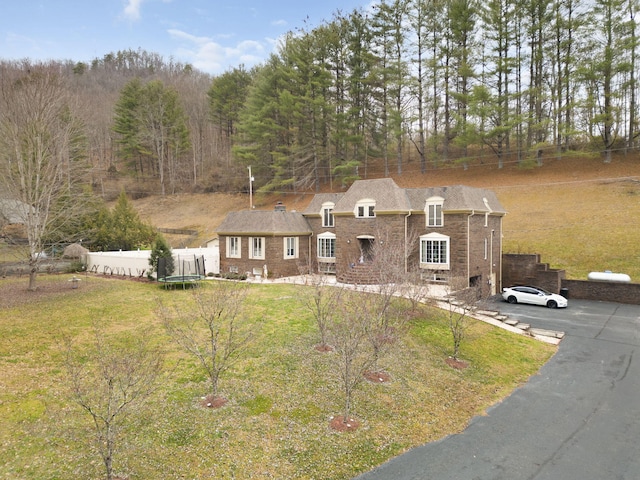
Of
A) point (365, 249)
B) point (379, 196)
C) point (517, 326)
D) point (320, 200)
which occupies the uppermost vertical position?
point (320, 200)

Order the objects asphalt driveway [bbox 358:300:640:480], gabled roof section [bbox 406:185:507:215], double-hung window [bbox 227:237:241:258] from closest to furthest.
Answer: asphalt driveway [bbox 358:300:640:480] < gabled roof section [bbox 406:185:507:215] < double-hung window [bbox 227:237:241:258]

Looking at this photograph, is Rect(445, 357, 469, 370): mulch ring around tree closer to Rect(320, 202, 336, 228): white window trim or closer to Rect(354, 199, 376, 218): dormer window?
Rect(354, 199, 376, 218): dormer window

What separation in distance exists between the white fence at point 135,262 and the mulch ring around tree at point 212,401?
15.5 metres

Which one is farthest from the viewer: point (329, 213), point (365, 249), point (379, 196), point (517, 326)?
point (329, 213)

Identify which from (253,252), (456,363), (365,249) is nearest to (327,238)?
(365,249)

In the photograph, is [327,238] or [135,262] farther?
[327,238]

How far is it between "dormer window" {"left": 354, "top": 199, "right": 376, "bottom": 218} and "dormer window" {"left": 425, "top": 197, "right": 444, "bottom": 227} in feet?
11.5

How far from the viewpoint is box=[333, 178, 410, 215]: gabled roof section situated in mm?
24938

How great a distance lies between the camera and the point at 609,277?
24750 mm

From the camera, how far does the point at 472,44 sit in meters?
42.6

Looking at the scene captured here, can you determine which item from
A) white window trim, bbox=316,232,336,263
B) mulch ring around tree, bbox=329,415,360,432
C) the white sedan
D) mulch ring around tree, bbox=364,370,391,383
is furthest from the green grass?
mulch ring around tree, bbox=329,415,360,432

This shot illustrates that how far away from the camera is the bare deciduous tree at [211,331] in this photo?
11227 millimetres

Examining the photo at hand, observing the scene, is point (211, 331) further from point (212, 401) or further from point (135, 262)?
point (135, 262)

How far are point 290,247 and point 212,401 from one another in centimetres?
1874
